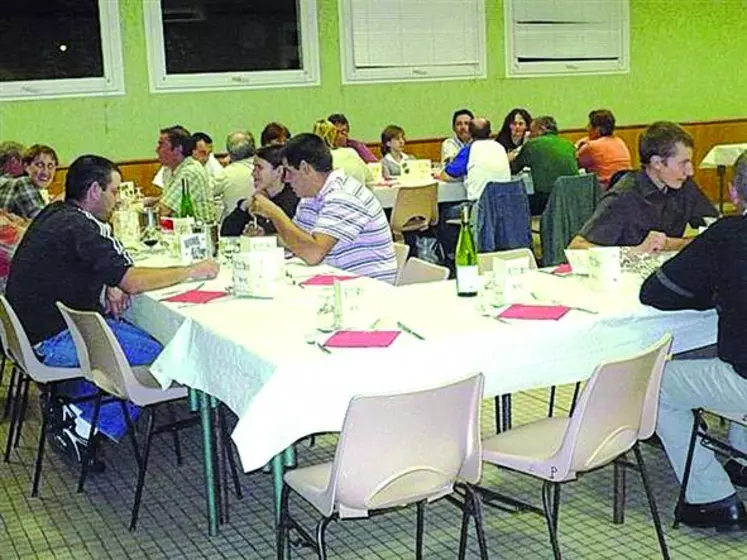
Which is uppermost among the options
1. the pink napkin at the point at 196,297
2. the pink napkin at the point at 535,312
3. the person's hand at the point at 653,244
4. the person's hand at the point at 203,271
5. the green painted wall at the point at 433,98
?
the green painted wall at the point at 433,98

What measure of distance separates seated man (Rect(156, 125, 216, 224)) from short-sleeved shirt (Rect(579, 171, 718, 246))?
253cm

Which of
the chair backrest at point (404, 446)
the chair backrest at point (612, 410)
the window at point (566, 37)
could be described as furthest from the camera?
the window at point (566, 37)

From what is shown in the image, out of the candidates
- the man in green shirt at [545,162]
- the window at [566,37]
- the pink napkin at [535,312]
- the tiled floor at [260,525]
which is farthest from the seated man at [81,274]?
the window at [566,37]

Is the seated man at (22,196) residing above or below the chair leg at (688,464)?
above

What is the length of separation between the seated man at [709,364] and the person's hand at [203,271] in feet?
5.38

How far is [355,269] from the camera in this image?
4527 millimetres

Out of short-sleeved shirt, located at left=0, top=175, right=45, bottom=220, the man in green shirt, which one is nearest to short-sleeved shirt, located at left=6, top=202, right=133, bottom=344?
short-sleeved shirt, located at left=0, top=175, right=45, bottom=220

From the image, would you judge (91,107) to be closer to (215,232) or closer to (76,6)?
(76,6)

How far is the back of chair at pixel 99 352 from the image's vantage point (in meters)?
3.61

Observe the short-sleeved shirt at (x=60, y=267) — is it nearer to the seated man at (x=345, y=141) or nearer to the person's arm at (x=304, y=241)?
the person's arm at (x=304, y=241)

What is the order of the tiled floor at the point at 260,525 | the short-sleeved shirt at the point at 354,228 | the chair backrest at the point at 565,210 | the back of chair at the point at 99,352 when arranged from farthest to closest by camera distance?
the chair backrest at the point at 565,210
the short-sleeved shirt at the point at 354,228
the back of chair at the point at 99,352
the tiled floor at the point at 260,525

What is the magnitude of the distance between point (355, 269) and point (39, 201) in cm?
250

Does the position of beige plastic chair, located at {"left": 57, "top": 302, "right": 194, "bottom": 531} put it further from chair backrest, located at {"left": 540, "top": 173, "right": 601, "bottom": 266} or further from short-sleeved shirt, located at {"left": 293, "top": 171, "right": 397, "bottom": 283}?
chair backrest, located at {"left": 540, "top": 173, "right": 601, "bottom": 266}

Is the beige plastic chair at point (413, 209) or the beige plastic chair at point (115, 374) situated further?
the beige plastic chair at point (413, 209)
